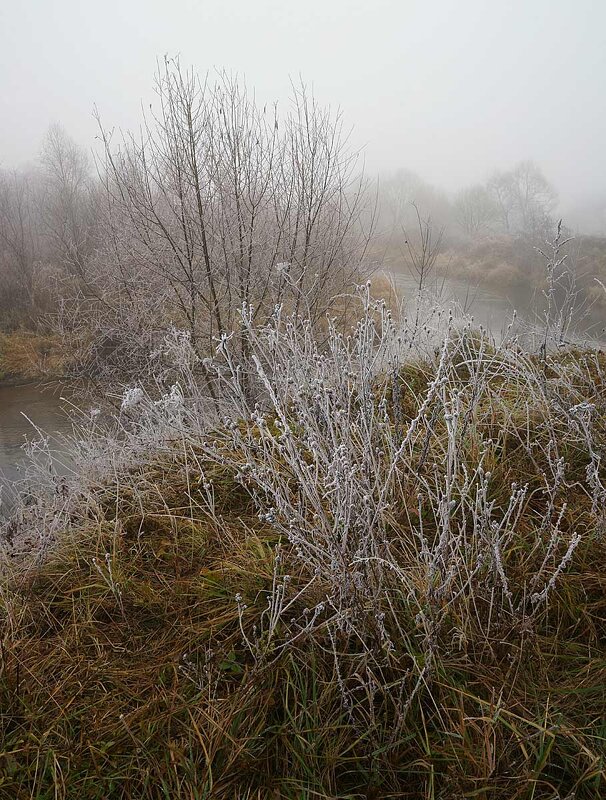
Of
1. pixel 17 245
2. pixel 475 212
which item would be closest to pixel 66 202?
pixel 17 245

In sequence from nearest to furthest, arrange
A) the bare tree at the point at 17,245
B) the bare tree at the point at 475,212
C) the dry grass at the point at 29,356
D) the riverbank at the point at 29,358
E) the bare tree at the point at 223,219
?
1. the bare tree at the point at 223,219
2. the riverbank at the point at 29,358
3. the dry grass at the point at 29,356
4. the bare tree at the point at 17,245
5. the bare tree at the point at 475,212

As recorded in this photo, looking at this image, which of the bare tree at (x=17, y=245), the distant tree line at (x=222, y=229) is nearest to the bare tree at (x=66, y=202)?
the bare tree at (x=17, y=245)

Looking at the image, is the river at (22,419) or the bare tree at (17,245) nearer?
the river at (22,419)

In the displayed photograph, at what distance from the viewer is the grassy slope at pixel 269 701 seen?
141cm

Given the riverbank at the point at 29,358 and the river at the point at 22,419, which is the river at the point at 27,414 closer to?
the river at the point at 22,419

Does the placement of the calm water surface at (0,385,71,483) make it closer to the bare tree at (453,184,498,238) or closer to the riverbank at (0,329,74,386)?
the riverbank at (0,329,74,386)

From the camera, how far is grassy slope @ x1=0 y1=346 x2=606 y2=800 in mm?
1406

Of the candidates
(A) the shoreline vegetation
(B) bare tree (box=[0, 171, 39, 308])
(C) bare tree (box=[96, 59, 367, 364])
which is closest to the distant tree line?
(C) bare tree (box=[96, 59, 367, 364])

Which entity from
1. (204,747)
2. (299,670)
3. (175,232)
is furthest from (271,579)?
(175,232)

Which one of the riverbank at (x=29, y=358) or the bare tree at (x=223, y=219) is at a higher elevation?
the bare tree at (x=223, y=219)

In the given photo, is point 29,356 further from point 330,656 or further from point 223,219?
point 330,656

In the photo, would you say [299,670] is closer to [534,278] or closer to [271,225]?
[271,225]

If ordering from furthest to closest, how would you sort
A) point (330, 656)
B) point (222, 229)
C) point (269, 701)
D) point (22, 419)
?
point (22, 419) < point (222, 229) < point (330, 656) < point (269, 701)

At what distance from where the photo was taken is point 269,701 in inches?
63.0
